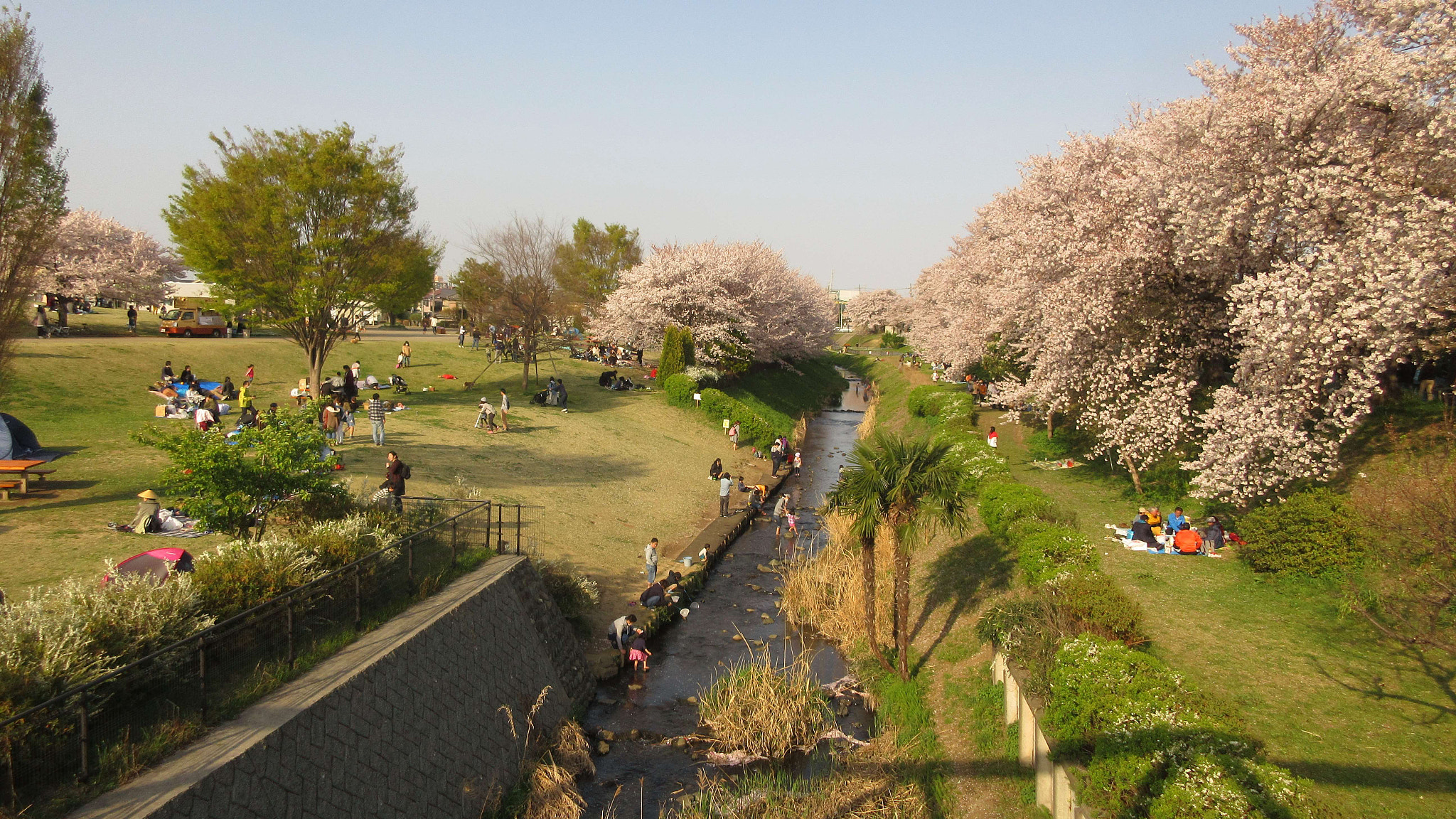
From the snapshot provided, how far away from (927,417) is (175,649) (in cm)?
3199

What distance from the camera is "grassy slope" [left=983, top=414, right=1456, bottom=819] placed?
7.77m

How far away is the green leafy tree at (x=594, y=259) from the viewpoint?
67562mm

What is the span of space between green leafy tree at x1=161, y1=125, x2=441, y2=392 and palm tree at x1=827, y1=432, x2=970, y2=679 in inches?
870

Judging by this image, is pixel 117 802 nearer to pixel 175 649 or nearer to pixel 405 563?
pixel 175 649

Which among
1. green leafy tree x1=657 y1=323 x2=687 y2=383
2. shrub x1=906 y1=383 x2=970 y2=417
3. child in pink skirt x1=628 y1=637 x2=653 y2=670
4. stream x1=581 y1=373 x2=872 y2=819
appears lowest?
stream x1=581 y1=373 x2=872 y2=819

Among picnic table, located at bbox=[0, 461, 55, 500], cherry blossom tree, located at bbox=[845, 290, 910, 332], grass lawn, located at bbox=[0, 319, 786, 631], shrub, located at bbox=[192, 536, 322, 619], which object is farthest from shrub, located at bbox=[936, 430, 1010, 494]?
cherry blossom tree, located at bbox=[845, 290, 910, 332]

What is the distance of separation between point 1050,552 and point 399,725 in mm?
10937

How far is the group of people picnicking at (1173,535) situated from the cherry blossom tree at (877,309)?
102526 millimetres

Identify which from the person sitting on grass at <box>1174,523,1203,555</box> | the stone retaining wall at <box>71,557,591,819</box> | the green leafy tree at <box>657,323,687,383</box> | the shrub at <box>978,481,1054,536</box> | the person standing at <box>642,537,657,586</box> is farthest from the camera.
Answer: the green leafy tree at <box>657,323,687,383</box>

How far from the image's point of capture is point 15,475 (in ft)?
48.4

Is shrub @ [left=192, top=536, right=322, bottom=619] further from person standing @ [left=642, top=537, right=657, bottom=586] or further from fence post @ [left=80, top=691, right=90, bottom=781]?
person standing @ [left=642, top=537, right=657, bottom=586]

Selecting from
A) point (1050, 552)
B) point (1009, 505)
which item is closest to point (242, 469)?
point (1050, 552)

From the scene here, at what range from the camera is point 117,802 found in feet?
19.3

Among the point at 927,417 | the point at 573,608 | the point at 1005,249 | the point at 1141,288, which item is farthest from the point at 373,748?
the point at 927,417
